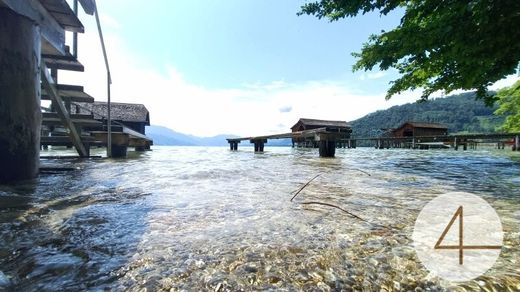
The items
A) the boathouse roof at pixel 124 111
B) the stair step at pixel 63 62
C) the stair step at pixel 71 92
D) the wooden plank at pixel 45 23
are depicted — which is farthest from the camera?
the boathouse roof at pixel 124 111

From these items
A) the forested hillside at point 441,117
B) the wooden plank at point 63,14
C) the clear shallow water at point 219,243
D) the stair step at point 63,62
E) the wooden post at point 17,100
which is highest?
the forested hillside at point 441,117

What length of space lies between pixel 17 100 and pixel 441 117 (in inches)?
5806

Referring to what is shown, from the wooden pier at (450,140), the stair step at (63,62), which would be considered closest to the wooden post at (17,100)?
the stair step at (63,62)

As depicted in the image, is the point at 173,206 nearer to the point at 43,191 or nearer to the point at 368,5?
the point at 43,191

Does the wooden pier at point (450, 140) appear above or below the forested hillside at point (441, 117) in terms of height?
below

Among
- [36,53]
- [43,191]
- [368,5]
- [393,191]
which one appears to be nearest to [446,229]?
[393,191]

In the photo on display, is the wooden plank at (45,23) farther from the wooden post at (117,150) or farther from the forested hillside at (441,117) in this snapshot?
the forested hillside at (441,117)

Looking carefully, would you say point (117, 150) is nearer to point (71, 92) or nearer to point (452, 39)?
point (71, 92)

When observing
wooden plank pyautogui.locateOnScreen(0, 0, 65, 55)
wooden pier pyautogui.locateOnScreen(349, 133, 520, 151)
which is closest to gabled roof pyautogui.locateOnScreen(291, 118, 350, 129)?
wooden pier pyautogui.locateOnScreen(349, 133, 520, 151)

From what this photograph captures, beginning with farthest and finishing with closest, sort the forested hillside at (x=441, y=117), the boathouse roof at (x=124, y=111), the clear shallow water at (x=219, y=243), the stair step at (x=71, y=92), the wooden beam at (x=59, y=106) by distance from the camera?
the forested hillside at (x=441, y=117) → the boathouse roof at (x=124, y=111) → the stair step at (x=71, y=92) → the wooden beam at (x=59, y=106) → the clear shallow water at (x=219, y=243)

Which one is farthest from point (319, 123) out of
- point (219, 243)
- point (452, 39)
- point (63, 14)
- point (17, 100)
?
point (219, 243)

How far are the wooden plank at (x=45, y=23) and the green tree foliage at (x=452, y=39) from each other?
6335mm

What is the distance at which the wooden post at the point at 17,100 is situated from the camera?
3957 mm

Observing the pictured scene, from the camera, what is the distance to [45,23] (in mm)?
5605
